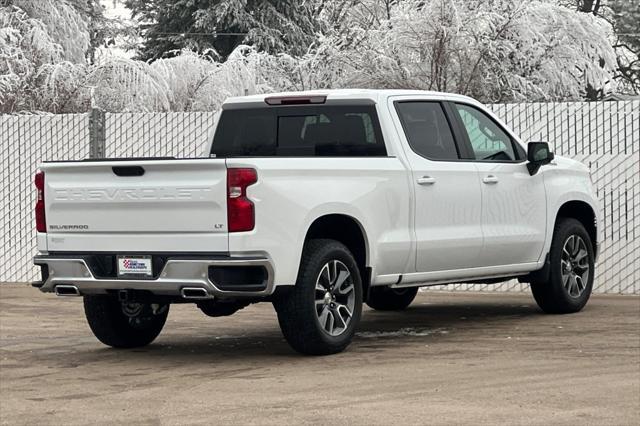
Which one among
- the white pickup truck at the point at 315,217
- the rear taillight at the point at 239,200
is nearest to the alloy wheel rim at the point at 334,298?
the white pickup truck at the point at 315,217

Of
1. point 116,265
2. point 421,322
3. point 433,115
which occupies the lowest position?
point 421,322

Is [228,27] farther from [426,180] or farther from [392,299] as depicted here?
[426,180]

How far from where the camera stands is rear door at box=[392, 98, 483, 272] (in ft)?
38.6

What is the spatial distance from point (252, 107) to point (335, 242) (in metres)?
1.87

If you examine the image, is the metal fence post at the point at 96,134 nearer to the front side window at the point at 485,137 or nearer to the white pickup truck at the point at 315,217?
the white pickup truck at the point at 315,217

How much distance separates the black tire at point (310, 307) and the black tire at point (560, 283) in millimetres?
3028

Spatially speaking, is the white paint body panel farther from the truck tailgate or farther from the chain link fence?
the chain link fence

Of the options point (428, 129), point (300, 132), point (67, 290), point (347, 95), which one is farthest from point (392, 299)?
point (67, 290)

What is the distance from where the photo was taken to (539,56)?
3131cm

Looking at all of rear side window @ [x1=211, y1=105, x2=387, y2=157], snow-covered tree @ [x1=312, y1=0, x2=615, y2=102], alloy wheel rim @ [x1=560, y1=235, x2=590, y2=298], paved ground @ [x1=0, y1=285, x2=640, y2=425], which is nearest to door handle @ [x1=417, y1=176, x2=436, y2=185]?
rear side window @ [x1=211, y1=105, x2=387, y2=157]

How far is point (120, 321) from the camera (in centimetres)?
1162

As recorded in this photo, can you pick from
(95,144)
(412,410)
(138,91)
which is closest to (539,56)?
(138,91)

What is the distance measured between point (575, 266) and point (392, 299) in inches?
79.2

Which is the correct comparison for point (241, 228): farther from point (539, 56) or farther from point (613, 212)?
point (539, 56)
